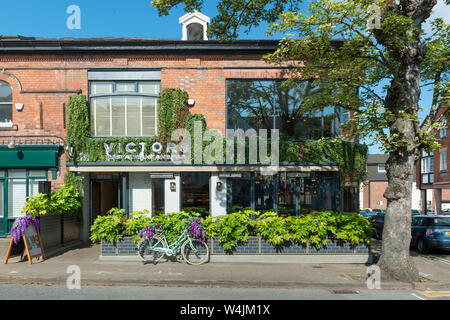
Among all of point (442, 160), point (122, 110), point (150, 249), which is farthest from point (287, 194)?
point (442, 160)

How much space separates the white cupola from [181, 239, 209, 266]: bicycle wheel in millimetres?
8890

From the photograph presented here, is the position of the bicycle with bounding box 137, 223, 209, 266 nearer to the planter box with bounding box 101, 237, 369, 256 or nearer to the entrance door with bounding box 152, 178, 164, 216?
the planter box with bounding box 101, 237, 369, 256

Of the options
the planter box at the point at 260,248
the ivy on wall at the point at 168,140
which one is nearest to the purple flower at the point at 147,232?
the planter box at the point at 260,248

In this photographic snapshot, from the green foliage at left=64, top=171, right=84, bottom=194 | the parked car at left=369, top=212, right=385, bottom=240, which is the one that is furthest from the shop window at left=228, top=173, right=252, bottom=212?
Result: the parked car at left=369, top=212, right=385, bottom=240

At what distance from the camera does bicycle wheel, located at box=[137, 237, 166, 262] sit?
9266 mm

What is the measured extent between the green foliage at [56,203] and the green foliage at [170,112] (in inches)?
152

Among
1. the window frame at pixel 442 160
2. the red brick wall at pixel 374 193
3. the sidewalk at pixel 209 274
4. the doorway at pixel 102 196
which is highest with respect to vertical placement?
the window frame at pixel 442 160

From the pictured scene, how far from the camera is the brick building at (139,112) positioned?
12.4 metres

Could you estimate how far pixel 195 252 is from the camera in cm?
924

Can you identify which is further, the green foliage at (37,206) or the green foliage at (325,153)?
the green foliage at (325,153)

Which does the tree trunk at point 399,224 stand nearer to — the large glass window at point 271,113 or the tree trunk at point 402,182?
the tree trunk at point 402,182

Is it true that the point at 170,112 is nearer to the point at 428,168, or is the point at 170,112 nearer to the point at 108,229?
the point at 108,229

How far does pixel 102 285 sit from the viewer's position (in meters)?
7.44

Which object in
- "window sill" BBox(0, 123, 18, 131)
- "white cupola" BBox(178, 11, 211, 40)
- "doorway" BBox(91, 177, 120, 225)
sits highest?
"white cupola" BBox(178, 11, 211, 40)
